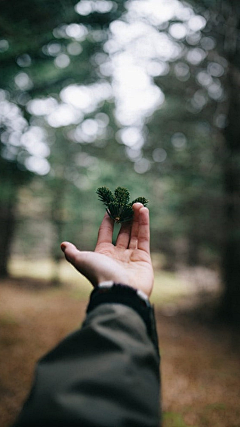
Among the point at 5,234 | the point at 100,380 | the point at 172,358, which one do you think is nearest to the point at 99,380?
the point at 100,380

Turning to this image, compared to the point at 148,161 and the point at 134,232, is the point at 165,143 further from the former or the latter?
the point at 134,232

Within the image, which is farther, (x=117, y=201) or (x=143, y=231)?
(x=143, y=231)

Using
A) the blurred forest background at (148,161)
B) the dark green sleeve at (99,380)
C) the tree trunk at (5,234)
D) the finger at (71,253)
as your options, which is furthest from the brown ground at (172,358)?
the dark green sleeve at (99,380)

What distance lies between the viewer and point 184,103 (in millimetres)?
8430

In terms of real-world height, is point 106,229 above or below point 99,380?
above

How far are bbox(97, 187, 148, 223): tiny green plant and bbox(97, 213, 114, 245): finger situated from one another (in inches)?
6.4

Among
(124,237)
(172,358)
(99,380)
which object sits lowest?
(172,358)

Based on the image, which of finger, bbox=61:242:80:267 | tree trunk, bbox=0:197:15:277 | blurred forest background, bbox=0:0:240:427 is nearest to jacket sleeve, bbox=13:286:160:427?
finger, bbox=61:242:80:267

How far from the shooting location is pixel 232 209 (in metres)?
7.29

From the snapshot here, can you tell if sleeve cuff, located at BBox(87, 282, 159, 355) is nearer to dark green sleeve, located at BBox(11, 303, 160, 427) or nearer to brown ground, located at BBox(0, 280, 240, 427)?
dark green sleeve, located at BBox(11, 303, 160, 427)

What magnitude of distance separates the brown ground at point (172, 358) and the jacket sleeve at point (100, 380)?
4.54 meters

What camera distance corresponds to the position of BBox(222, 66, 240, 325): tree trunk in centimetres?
691

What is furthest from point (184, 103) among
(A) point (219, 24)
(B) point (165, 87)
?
(A) point (219, 24)

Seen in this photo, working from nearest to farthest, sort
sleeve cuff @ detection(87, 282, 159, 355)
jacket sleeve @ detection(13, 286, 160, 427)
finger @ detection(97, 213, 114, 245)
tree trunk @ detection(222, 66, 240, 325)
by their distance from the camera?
jacket sleeve @ detection(13, 286, 160, 427)
sleeve cuff @ detection(87, 282, 159, 355)
finger @ detection(97, 213, 114, 245)
tree trunk @ detection(222, 66, 240, 325)
